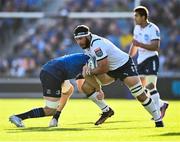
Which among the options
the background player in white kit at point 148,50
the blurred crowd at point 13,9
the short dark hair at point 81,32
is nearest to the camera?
the short dark hair at point 81,32

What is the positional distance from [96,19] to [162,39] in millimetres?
3079

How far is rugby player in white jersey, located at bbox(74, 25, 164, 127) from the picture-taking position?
12.5 meters

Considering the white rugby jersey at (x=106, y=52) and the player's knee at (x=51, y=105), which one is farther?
the player's knee at (x=51, y=105)

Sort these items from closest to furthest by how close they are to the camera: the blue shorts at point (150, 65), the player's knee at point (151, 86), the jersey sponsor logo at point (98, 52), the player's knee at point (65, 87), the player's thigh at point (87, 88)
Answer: the jersey sponsor logo at point (98, 52) < the player's thigh at point (87, 88) < the player's knee at point (65, 87) < the player's knee at point (151, 86) < the blue shorts at point (150, 65)

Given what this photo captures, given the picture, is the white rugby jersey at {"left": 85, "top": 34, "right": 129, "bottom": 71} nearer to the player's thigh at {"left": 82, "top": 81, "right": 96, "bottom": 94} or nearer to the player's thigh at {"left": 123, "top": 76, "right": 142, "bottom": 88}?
the player's thigh at {"left": 123, "top": 76, "right": 142, "bottom": 88}

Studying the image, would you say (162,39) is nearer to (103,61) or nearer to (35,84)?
(35,84)

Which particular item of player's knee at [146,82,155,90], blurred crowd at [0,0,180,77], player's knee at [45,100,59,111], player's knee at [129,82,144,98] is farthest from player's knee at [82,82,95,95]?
blurred crowd at [0,0,180,77]

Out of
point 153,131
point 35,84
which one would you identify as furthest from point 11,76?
point 153,131

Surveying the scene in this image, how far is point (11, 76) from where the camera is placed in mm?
27875

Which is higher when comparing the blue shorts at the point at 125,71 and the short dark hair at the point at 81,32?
the short dark hair at the point at 81,32

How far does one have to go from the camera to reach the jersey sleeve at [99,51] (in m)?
12.4

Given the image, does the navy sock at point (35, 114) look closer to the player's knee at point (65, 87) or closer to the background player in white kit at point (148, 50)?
the player's knee at point (65, 87)

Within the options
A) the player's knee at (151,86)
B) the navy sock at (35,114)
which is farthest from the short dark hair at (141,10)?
the navy sock at (35,114)

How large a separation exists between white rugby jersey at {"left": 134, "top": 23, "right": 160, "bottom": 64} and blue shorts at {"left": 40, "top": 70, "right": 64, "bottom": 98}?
2.66 m
